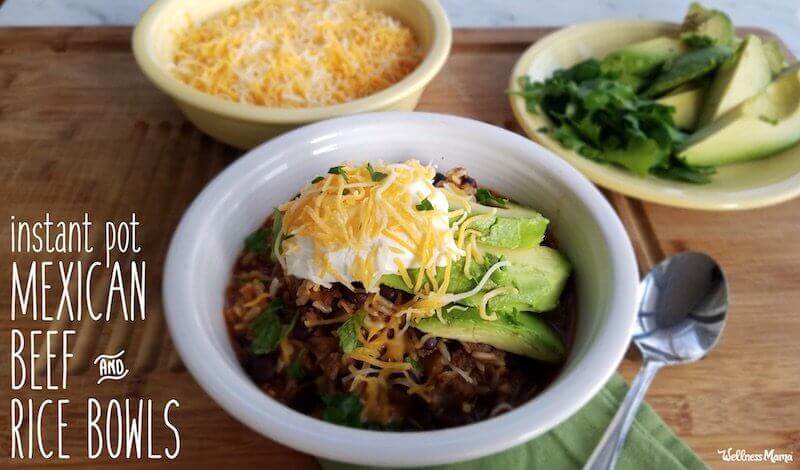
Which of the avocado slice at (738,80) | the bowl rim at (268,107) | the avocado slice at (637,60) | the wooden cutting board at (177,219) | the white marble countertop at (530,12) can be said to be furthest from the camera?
the white marble countertop at (530,12)

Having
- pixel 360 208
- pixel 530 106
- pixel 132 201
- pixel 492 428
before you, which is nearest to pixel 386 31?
pixel 530 106

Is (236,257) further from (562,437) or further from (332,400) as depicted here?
(562,437)

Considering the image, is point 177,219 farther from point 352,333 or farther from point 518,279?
point 518,279

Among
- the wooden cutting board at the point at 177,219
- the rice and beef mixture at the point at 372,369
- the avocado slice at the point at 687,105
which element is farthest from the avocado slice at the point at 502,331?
the avocado slice at the point at 687,105

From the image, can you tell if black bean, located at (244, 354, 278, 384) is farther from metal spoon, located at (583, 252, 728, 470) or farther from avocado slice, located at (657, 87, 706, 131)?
avocado slice, located at (657, 87, 706, 131)

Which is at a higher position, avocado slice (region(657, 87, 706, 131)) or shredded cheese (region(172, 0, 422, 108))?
shredded cheese (region(172, 0, 422, 108))

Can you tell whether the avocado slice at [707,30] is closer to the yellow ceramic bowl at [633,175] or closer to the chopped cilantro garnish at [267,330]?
the yellow ceramic bowl at [633,175]

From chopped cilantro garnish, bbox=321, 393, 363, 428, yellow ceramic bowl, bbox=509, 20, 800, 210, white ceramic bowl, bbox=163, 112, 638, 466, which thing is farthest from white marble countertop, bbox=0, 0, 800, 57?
chopped cilantro garnish, bbox=321, 393, 363, 428
